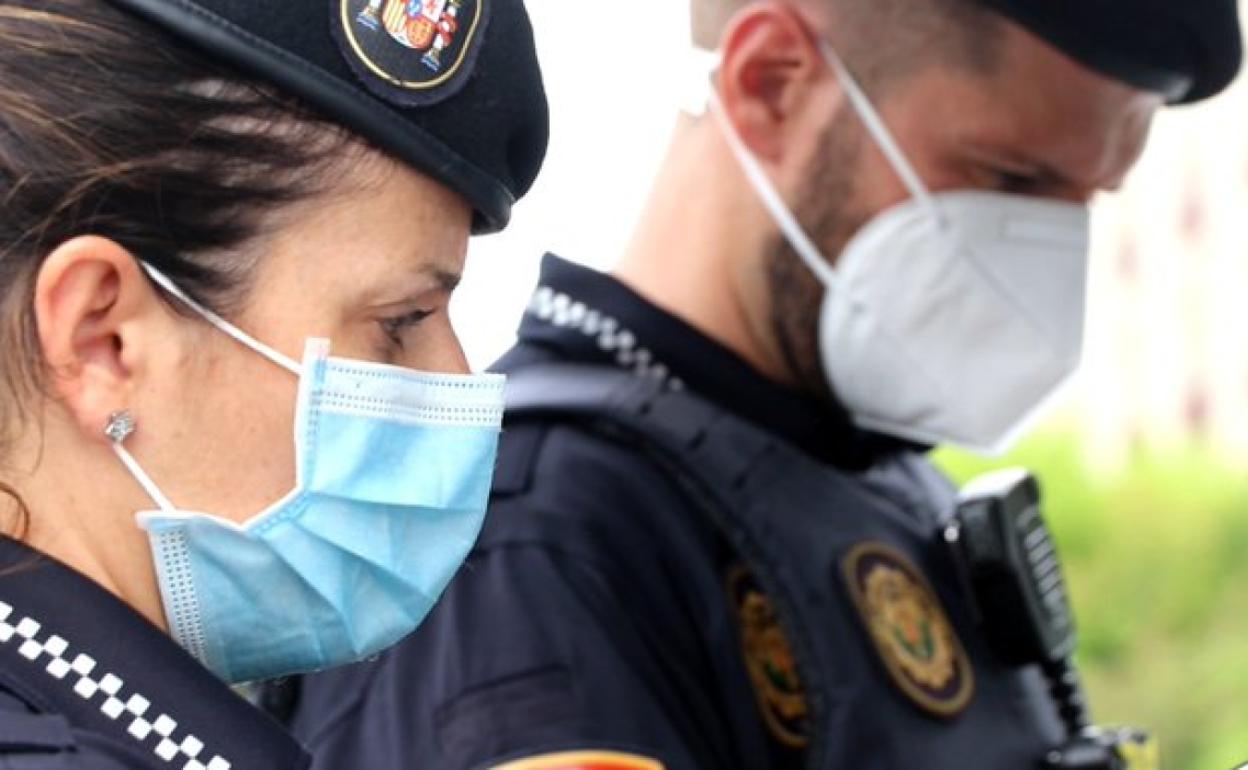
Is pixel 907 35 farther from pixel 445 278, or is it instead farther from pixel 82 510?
pixel 82 510

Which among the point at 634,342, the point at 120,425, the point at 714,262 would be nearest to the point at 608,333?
the point at 634,342

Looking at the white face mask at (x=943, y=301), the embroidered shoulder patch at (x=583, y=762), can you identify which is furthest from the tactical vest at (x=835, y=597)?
the embroidered shoulder patch at (x=583, y=762)

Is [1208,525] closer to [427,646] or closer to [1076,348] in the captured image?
[1076,348]

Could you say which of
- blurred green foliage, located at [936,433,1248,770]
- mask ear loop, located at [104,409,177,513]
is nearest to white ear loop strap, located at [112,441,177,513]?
mask ear loop, located at [104,409,177,513]

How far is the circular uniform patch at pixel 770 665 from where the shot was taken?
2137mm

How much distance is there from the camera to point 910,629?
2.32 m

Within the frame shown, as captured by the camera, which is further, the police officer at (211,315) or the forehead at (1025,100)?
the forehead at (1025,100)

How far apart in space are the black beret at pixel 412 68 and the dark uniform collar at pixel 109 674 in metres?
0.33

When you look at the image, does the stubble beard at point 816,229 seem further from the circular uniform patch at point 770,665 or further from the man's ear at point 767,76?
the circular uniform patch at point 770,665

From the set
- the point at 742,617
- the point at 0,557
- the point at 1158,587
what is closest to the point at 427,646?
the point at 742,617

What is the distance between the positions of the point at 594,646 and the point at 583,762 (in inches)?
5.0

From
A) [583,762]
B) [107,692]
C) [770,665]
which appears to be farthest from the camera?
[770,665]

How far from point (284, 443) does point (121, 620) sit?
0.55 feet

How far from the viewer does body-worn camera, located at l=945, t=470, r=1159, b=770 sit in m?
2.41
